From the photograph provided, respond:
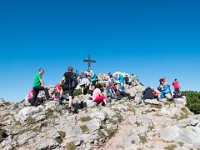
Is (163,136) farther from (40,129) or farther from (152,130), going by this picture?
(40,129)

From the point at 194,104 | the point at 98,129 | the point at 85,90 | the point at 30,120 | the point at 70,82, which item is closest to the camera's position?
the point at 98,129

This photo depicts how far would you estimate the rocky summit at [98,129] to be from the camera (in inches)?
482

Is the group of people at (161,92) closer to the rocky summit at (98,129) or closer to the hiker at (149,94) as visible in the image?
the hiker at (149,94)

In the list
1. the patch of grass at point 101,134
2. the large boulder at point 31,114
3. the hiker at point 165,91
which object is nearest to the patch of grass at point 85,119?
the patch of grass at point 101,134

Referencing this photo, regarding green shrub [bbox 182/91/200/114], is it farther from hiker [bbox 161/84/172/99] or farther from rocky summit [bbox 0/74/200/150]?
hiker [bbox 161/84/172/99]

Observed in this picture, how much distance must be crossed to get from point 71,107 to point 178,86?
42.4 feet

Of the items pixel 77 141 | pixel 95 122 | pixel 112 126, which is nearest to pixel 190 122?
pixel 112 126

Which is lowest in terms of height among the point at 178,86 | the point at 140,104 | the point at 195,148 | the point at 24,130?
the point at 195,148

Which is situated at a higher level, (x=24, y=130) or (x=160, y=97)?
(x=160, y=97)

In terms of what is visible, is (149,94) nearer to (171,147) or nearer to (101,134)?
(101,134)

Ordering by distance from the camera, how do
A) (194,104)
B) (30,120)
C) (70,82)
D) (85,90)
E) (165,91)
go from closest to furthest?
1. (30,120)
2. (70,82)
3. (194,104)
4. (165,91)
5. (85,90)

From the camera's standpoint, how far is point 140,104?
1923 centimetres

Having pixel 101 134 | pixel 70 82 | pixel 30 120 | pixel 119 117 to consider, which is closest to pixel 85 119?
pixel 101 134

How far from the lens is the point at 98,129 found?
535 inches
